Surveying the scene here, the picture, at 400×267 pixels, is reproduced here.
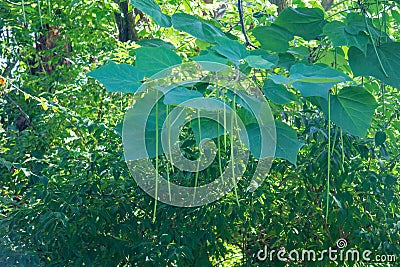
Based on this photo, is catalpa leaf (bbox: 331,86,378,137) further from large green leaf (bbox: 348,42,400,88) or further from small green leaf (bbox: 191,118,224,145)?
small green leaf (bbox: 191,118,224,145)

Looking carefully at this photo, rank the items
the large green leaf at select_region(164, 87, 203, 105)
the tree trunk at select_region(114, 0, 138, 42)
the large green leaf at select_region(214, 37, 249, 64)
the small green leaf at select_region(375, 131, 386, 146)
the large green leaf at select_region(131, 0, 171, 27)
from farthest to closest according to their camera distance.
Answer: the tree trunk at select_region(114, 0, 138, 42) → the small green leaf at select_region(375, 131, 386, 146) → the large green leaf at select_region(131, 0, 171, 27) → the large green leaf at select_region(214, 37, 249, 64) → the large green leaf at select_region(164, 87, 203, 105)

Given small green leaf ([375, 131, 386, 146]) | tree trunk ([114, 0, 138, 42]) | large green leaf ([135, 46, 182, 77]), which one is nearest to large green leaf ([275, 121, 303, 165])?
large green leaf ([135, 46, 182, 77])

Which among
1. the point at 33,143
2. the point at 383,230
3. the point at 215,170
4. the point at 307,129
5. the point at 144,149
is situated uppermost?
the point at 144,149

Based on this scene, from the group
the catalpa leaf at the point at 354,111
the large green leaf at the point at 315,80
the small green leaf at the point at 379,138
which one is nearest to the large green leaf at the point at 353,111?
the catalpa leaf at the point at 354,111

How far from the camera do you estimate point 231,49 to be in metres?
0.61

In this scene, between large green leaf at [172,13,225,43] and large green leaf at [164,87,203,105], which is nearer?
large green leaf at [164,87,203,105]

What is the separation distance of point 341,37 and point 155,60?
9.9 inches

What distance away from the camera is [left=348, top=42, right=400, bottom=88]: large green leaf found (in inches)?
26.4

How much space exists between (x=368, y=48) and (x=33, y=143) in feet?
8.24

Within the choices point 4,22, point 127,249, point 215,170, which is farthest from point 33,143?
point 215,170

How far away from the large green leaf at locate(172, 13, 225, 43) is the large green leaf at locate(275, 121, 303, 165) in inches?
5.5

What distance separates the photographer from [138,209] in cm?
216

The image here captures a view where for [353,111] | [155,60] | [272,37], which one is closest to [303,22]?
[272,37]

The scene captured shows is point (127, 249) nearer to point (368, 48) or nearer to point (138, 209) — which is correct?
point (138, 209)
